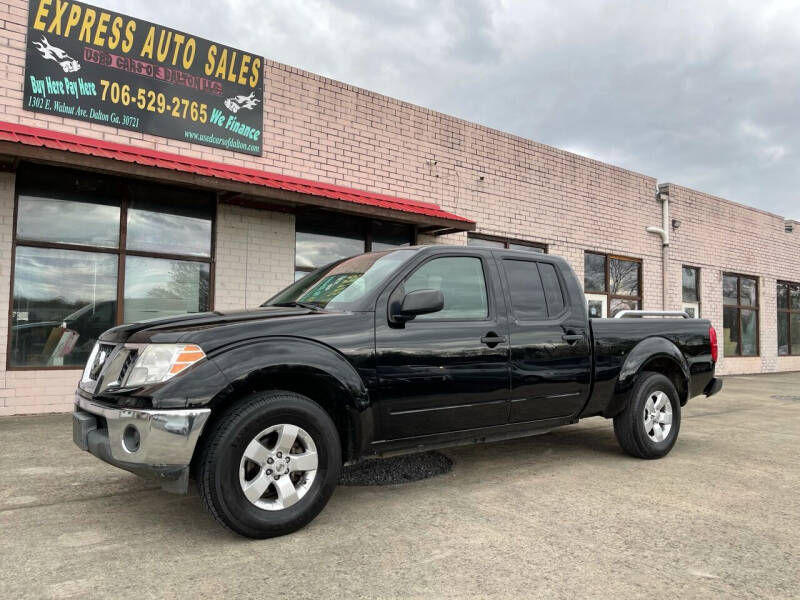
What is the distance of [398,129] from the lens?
11234 millimetres

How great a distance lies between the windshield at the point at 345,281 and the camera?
4035 mm

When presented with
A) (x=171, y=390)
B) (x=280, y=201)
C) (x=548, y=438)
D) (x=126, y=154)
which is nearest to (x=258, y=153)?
(x=280, y=201)

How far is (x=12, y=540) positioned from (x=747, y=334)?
20903 mm

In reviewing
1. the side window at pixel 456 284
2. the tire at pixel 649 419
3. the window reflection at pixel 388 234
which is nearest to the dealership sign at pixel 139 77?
the window reflection at pixel 388 234

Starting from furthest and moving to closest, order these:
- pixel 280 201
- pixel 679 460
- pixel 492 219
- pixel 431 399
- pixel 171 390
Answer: pixel 492 219
pixel 280 201
pixel 679 460
pixel 431 399
pixel 171 390

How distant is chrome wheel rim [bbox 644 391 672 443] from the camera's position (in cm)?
530

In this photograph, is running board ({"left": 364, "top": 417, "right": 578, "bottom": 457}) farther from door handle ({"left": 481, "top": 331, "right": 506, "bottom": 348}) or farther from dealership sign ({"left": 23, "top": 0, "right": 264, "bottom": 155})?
dealership sign ({"left": 23, "top": 0, "right": 264, "bottom": 155})

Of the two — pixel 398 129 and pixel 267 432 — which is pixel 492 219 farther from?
pixel 267 432

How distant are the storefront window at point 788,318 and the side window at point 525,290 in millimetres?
19577

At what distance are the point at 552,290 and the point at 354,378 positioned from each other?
2126mm

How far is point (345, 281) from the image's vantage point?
4.30 meters

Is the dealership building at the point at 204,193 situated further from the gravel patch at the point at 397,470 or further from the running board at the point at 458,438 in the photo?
the running board at the point at 458,438

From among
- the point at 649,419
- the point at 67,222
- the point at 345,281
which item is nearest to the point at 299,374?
the point at 345,281

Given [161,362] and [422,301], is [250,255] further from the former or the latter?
[161,362]
